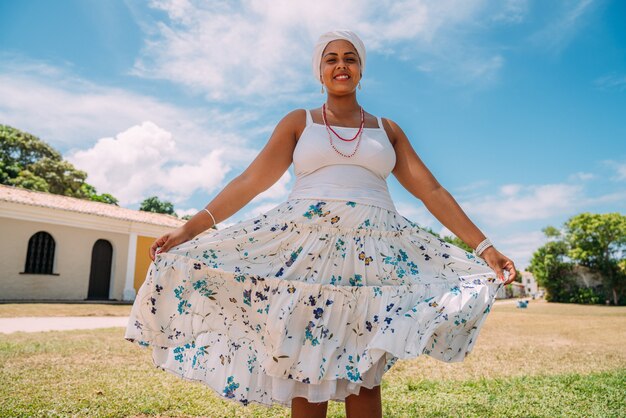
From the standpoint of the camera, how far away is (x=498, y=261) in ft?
7.97

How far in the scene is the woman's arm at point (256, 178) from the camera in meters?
2.43

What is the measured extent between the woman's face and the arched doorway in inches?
756

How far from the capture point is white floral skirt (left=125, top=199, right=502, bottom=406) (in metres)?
2.02

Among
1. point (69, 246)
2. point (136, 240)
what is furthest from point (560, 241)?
point (69, 246)

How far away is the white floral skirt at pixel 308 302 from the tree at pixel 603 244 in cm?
4424

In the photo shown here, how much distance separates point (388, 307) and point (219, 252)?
884 mm

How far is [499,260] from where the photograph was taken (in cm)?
243

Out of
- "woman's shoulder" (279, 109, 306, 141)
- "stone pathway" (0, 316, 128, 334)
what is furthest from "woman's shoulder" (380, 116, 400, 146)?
"stone pathway" (0, 316, 128, 334)

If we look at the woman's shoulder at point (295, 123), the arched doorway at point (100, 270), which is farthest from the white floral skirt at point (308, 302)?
the arched doorway at point (100, 270)

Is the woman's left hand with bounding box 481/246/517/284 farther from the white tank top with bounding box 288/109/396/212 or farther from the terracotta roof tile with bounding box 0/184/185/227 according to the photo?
the terracotta roof tile with bounding box 0/184/185/227

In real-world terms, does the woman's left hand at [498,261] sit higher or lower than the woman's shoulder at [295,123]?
lower

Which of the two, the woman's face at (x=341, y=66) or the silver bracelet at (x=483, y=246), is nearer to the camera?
the silver bracelet at (x=483, y=246)

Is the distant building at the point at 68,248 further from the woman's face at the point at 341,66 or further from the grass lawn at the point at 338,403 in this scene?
the woman's face at the point at 341,66

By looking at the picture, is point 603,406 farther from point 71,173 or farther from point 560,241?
point 560,241
